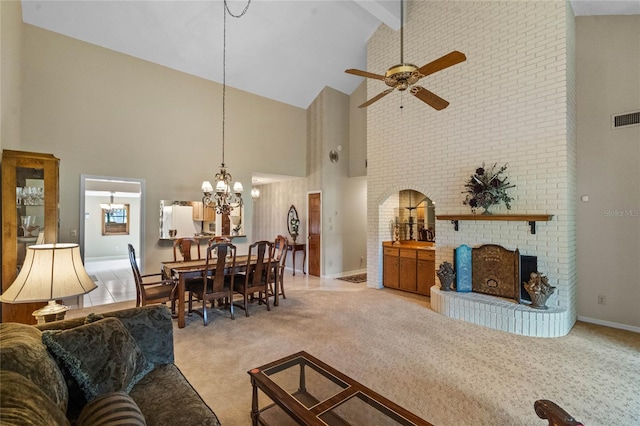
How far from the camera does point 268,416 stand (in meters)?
2.20

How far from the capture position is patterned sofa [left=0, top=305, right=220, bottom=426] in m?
1.10

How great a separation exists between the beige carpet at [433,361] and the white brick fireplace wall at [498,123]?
0.58m

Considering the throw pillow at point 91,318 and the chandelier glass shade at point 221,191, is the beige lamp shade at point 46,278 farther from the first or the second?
the chandelier glass shade at point 221,191

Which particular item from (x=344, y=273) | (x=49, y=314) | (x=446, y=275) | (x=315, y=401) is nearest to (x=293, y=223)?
(x=344, y=273)

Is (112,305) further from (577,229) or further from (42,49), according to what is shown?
(577,229)

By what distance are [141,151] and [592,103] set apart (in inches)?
279

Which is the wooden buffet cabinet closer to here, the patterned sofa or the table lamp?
the patterned sofa

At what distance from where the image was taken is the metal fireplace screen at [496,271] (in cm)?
406

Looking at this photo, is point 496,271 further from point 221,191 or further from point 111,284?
point 111,284

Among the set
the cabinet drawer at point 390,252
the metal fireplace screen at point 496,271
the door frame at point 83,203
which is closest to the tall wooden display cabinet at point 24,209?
the door frame at point 83,203

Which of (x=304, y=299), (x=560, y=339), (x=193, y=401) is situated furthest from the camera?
(x=304, y=299)

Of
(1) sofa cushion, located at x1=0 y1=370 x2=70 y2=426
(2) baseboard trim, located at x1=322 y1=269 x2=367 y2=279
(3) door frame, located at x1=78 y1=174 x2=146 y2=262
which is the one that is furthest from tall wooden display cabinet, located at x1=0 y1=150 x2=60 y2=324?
(2) baseboard trim, located at x1=322 y1=269 x2=367 y2=279

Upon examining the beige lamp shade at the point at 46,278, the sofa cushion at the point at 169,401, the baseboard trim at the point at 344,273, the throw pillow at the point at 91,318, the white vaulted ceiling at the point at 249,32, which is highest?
the white vaulted ceiling at the point at 249,32

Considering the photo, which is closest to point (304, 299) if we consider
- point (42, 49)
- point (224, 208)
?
point (224, 208)
